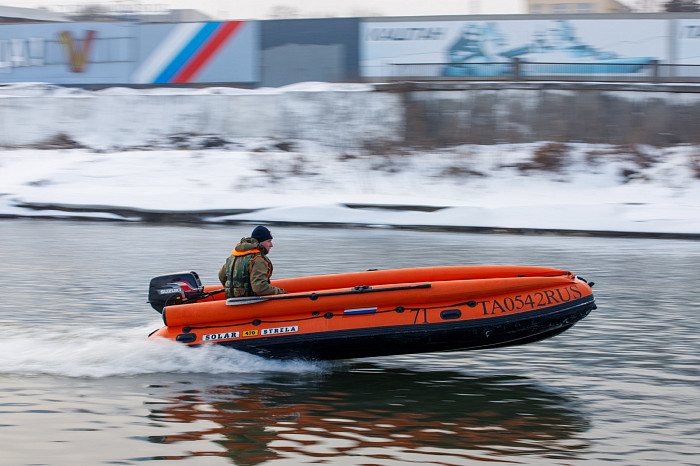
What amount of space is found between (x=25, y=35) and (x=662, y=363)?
37.1 meters

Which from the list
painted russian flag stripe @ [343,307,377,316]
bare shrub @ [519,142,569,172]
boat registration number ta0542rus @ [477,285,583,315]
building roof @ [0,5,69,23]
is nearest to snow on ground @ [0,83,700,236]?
bare shrub @ [519,142,569,172]

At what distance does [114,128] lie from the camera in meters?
34.3

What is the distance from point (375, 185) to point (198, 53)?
1293 centimetres

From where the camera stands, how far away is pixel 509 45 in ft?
105

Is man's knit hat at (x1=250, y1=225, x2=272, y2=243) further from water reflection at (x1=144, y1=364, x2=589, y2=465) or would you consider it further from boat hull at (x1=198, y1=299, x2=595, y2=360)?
water reflection at (x1=144, y1=364, x2=589, y2=465)

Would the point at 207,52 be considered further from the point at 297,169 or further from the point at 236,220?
the point at 236,220

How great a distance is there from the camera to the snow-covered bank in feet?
71.1

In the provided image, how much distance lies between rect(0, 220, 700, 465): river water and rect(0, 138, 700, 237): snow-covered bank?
10.6 meters

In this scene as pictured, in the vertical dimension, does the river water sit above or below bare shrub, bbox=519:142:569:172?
below

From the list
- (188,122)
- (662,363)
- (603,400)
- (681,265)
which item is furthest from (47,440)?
(188,122)

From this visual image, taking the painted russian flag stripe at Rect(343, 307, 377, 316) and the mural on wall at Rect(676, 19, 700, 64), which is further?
the mural on wall at Rect(676, 19, 700, 64)

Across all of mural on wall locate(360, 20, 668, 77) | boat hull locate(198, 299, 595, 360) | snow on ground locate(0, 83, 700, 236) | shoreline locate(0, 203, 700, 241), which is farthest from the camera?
mural on wall locate(360, 20, 668, 77)

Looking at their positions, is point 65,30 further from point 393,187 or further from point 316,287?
point 316,287

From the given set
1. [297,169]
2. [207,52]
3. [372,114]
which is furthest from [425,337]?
[207,52]
